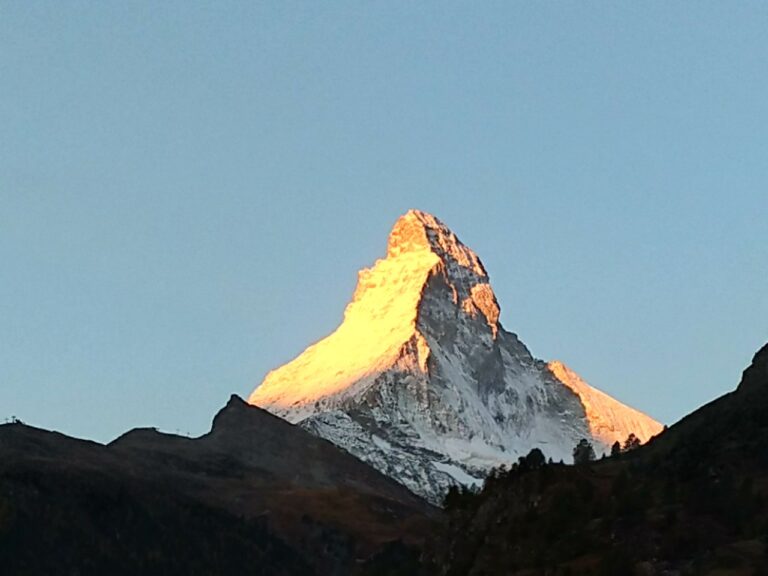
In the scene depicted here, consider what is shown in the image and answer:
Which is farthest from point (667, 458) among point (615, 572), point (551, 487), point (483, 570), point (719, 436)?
point (615, 572)

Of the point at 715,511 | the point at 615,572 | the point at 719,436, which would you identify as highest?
the point at 719,436

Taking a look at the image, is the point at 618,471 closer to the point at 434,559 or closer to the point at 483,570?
the point at 434,559

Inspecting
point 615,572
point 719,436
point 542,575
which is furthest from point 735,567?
point 719,436

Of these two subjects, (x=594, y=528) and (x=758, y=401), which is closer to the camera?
(x=594, y=528)

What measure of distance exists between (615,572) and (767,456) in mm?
40307

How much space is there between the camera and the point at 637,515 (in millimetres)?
165625

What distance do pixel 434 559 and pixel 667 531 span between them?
40.2 m

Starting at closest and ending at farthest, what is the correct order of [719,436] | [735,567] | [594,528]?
[735,567]
[594,528]
[719,436]

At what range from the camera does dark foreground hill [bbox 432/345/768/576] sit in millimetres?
150000

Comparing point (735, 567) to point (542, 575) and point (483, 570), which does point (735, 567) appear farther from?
point (483, 570)

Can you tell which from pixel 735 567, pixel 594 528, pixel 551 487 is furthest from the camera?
pixel 551 487

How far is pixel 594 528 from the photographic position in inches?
6452

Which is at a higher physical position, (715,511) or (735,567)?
(715,511)

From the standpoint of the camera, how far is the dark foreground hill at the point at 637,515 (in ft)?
492
